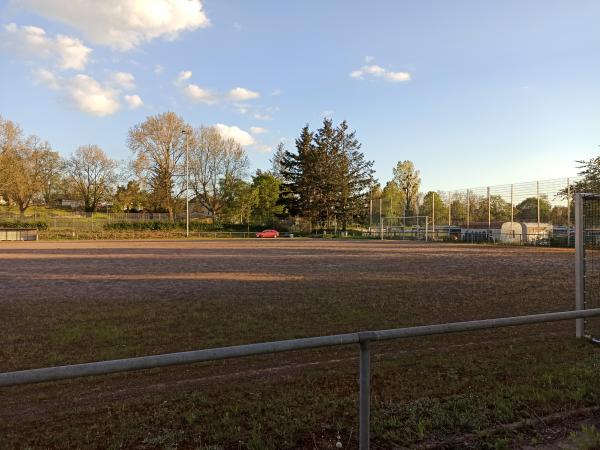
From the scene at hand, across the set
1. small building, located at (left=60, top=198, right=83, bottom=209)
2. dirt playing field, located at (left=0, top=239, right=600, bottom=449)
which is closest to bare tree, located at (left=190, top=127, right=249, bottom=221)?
small building, located at (left=60, top=198, right=83, bottom=209)

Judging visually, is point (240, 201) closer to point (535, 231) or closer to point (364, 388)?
point (535, 231)

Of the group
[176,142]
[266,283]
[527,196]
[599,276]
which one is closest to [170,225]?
[176,142]

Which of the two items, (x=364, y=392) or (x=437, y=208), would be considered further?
(x=437, y=208)

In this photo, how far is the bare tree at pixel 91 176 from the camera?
75875 mm

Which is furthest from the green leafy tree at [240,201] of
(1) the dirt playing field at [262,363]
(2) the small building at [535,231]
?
(1) the dirt playing field at [262,363]

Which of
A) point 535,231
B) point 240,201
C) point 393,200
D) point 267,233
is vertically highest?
point 393,200

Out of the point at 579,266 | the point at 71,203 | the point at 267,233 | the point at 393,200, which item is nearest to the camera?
the point at 579,266

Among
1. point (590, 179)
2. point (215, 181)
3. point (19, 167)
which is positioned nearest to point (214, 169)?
point (215, 181)

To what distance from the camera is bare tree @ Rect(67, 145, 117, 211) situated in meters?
75.9

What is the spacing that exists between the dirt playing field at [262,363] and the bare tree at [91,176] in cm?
6936

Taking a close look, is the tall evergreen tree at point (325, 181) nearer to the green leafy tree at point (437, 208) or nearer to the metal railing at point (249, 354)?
the green leafy tree at point (437, 208)

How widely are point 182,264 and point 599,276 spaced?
15015mm

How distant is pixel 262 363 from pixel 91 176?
263 feet

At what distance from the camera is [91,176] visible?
76.9m
